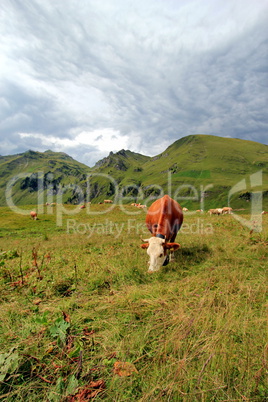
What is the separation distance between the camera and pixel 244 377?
2338 mm

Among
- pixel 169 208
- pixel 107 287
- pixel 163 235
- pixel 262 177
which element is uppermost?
pixel 262 177

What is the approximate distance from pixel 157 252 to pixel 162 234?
1.42m

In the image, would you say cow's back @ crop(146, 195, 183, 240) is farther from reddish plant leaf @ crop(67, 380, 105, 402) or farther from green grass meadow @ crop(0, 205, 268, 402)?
reddish plant leaf @ crop(67, 380, 105, 402)

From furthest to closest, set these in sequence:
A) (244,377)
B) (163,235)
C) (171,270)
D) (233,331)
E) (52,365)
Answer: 1. (163,235)
2. (171,270)
3. (233,331)
4. (52,365)
5. (244,377)

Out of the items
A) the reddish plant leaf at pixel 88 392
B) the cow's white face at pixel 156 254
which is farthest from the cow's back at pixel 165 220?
the reddish plant leaf at pixel 88 392

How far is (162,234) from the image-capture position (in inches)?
338

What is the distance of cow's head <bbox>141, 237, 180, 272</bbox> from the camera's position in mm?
7079

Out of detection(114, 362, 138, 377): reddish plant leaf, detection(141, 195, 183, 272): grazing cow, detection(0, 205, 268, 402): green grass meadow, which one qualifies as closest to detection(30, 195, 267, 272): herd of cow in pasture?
detection(141, 195, 183, 272): grazing cow

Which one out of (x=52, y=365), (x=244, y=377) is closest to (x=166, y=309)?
(x=244, y=377)

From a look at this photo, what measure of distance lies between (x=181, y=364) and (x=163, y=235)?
5.95 metres

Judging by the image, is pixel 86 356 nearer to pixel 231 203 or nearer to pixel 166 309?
pixel 166 309

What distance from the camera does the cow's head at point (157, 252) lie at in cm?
708

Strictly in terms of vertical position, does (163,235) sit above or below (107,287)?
above
